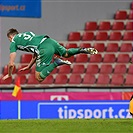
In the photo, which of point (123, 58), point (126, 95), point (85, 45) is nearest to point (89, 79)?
point (123, 58)

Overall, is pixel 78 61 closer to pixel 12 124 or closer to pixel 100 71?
pixel 100 71

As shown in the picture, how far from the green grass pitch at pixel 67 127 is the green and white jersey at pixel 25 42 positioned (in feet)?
4.55

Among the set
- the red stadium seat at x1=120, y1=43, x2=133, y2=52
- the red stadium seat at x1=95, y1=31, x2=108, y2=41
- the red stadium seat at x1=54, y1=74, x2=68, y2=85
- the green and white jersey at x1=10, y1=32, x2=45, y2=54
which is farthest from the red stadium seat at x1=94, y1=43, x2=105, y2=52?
the green and white jersey at x1=10, y1=32, x2=45, y2=54

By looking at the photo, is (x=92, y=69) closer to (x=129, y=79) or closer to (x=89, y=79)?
(x=89, y=79)

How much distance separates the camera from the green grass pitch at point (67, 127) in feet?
36.7

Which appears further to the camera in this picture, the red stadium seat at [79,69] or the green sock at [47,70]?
the red stadium seat at [79,69]

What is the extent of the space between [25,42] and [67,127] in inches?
77.6

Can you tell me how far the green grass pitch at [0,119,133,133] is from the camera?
1120 centimetres

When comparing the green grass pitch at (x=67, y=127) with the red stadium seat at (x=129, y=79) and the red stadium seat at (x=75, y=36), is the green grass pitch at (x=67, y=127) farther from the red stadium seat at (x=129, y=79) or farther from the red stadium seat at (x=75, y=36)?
the red stadium seat at (x=75, y=36)

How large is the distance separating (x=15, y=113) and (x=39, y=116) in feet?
2.17

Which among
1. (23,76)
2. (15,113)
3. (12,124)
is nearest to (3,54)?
(23,76)

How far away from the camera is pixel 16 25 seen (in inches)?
945

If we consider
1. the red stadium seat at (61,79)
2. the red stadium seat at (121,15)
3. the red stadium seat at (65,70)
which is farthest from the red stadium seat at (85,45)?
the red stadium seat at (121,15)

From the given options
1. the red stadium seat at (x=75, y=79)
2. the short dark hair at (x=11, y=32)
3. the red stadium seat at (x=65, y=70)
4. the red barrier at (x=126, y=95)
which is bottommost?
the red barrier at (x=126, y=95)
